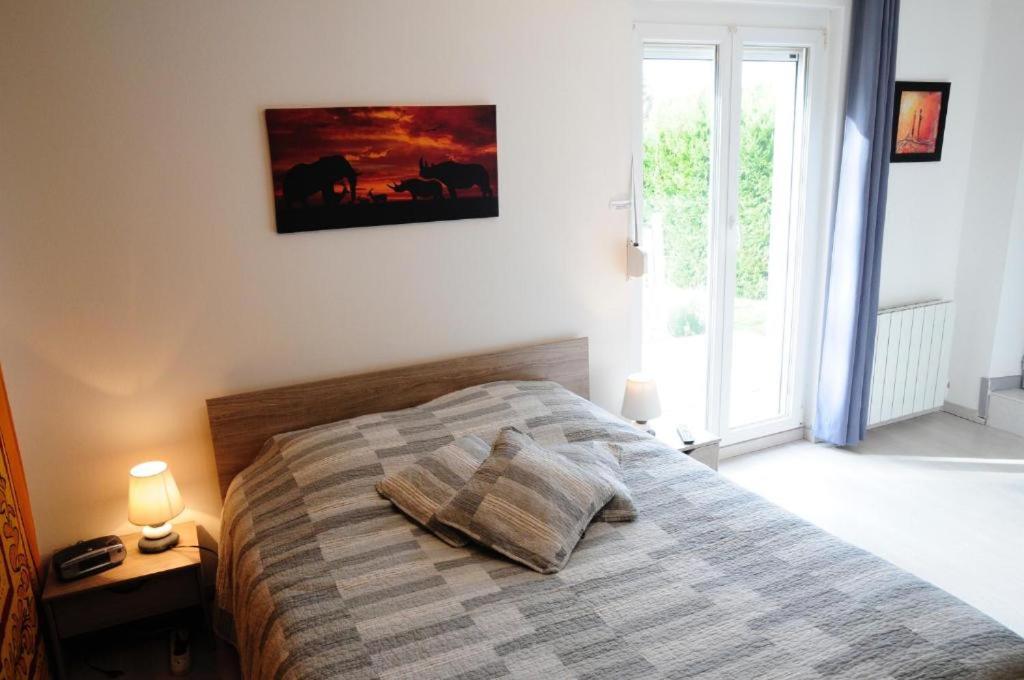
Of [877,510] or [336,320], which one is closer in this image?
[336,320]

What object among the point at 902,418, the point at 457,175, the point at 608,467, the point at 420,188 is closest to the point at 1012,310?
the point at 902,418

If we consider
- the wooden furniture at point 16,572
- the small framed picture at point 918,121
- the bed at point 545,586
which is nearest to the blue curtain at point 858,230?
the small framed picture at point 918,121

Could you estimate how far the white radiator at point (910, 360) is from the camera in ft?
12.8

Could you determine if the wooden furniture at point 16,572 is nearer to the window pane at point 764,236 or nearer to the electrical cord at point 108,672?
the electrical cord at point 108,672

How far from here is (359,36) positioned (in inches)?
99.2

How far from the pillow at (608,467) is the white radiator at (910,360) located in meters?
2.18

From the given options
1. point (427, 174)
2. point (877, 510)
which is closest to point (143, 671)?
point (427, 174)

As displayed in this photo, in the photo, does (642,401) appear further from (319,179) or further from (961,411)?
(961,411)

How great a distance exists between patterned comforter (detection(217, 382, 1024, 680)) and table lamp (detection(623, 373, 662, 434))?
658 millimetres

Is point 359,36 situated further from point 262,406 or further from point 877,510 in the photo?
point 877,510

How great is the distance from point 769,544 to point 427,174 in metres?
1.75

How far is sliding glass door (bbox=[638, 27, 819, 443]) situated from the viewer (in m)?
3.30

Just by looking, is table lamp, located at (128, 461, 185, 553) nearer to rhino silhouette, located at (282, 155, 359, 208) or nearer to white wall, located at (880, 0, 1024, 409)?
rhino silhouette, located at (282, 155, 359, 208)

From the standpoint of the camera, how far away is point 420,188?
271 centimetres
